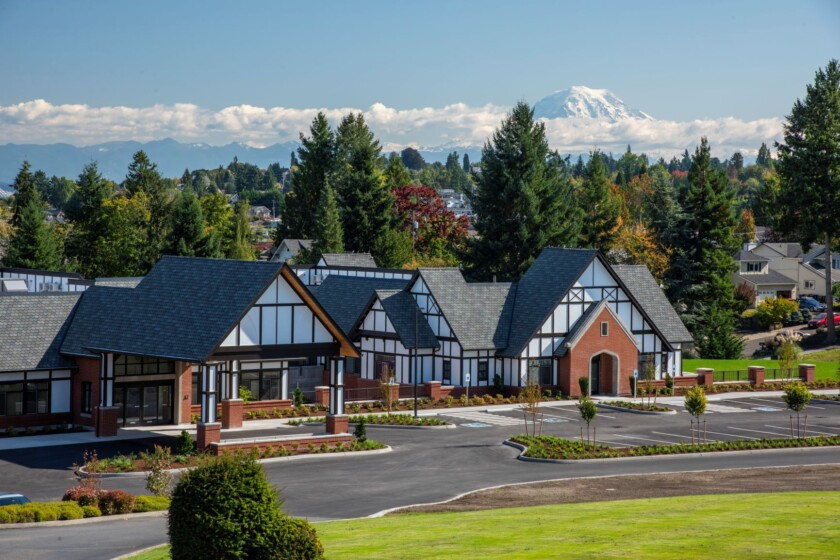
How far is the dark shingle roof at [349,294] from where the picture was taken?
6894 centimetres

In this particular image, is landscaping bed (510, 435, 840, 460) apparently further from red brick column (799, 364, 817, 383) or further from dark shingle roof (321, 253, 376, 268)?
dark shingle roof (321, 253, 376, 268)

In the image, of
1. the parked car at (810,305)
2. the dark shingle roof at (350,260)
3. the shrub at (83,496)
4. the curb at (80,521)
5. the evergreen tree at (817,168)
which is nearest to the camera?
the curb at (80,521)

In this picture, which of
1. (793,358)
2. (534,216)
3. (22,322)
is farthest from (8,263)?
(793,358)

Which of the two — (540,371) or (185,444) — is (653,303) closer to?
(540,371)

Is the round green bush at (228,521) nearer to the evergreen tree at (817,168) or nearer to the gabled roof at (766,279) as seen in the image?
the evergreen tree at (817,168)

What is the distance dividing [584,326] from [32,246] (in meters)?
55.2

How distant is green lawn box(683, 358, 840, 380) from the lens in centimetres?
7806

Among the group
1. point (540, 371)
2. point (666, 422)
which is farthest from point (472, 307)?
point (666, 422)

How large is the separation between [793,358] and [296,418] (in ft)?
112

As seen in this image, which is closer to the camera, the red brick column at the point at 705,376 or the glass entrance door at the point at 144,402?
the glass entrance door at the point at 144,402

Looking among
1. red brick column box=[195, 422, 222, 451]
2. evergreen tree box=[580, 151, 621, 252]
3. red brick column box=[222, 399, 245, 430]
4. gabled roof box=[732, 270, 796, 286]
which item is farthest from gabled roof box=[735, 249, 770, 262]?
red brick column box=[195, 422, 222, 451]

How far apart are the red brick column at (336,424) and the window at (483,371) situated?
17.5 m

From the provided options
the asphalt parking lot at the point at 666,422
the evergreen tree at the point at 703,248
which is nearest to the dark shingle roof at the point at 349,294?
the asphalt parking lot at the point at 666,422

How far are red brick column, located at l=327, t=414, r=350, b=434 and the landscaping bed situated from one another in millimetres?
6760
